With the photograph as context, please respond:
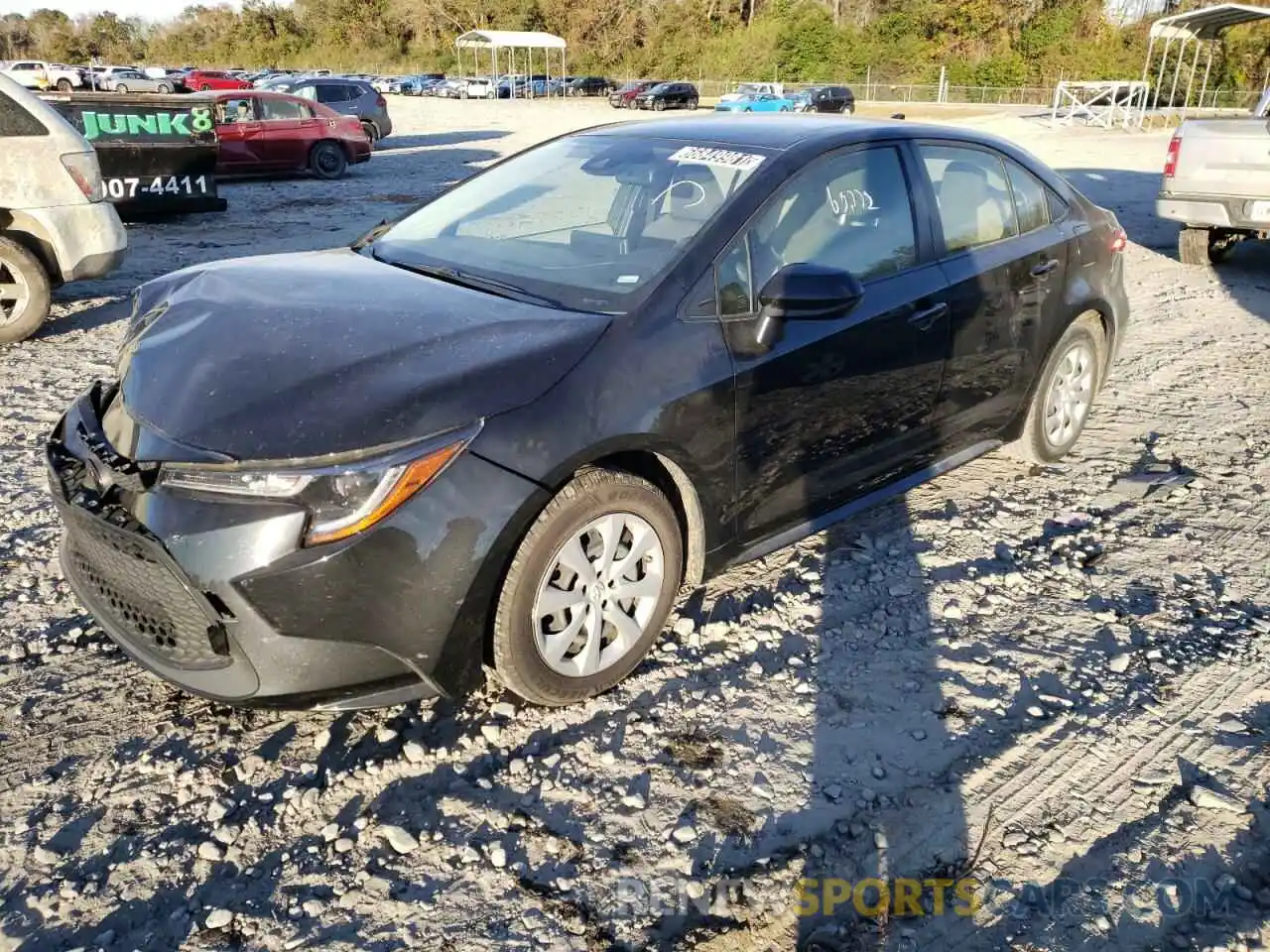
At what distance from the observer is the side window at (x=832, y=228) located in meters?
3.15

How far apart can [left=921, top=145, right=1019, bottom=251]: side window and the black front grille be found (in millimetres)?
3103

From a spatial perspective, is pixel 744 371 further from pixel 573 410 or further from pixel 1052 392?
pixel 1052 392

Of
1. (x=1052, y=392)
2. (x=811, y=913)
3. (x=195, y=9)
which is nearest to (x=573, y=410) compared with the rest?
(x=811, y=913)

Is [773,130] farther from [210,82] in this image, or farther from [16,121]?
[210,82]

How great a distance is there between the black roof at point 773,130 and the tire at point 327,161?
14.4 metres

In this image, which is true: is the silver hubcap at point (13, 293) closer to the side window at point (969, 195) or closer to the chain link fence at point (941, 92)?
the side window at point (969, 195)

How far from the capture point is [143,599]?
261cm

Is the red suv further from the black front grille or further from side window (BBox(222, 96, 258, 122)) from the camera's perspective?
the black front grille

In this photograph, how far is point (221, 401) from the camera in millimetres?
2568

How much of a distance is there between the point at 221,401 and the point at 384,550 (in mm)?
629

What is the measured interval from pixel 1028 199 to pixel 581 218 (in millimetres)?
2211

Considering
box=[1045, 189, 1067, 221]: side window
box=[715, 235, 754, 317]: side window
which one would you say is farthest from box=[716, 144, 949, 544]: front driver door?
box=[1045, 189, 1067, 221]: side window

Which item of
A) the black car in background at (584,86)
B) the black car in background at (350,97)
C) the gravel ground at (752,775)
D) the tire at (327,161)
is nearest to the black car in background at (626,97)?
the black car in background at (584,86)

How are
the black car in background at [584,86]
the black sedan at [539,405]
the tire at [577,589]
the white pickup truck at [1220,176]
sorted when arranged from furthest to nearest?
the black car in background at [584,86]
the white pickup truck at [1220,176]
the tire at [577,589]
the black sedan at [539,405]
